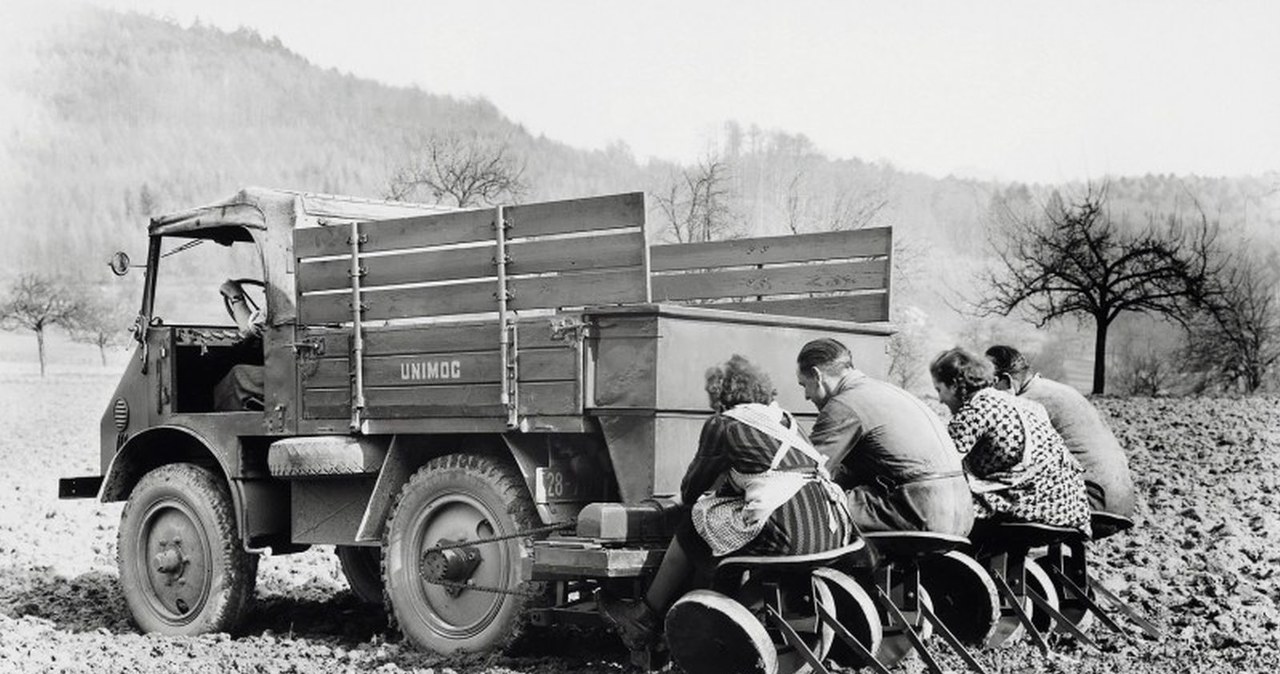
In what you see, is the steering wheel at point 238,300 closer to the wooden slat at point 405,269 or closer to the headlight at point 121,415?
the wooden slat at point 405,269

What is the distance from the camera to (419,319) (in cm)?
785

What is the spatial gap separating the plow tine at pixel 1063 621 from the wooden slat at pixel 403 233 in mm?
3270

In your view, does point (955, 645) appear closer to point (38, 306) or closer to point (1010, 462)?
point (1010, 462)

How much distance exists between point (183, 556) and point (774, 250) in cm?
384

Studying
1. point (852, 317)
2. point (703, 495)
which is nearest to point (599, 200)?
point (703, 495)

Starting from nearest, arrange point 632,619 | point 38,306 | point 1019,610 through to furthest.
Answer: point 632,619 < point 1019,610 < point 38,306

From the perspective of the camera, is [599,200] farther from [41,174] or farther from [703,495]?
[41,174]

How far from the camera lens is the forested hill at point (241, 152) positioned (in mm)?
86688

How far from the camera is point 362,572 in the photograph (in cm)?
978

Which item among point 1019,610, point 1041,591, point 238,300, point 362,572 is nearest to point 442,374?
point 238,300

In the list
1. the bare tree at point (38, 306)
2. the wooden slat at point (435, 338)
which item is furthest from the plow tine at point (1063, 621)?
the bare tree at point (38, 306)

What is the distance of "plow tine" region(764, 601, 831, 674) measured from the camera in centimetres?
602

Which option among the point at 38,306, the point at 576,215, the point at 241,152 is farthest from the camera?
the point at 241,152

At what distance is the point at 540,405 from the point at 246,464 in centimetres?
241
